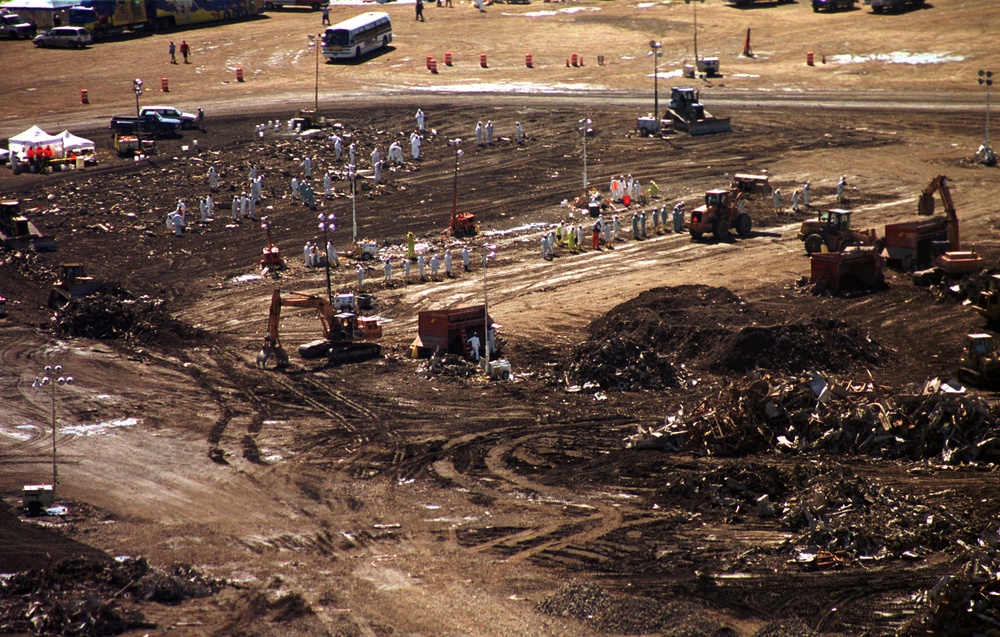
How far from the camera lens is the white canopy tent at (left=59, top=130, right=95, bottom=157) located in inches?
2025

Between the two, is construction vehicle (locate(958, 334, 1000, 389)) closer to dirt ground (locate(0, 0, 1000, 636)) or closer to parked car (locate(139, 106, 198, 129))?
dirt ground (locate(0, 0, 1000, 636))

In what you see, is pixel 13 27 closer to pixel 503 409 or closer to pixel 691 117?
pixel 691 117

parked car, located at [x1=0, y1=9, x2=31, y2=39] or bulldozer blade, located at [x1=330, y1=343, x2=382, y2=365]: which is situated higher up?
parked car, located at [x1=0, y1=9, x2=31, y2=39]

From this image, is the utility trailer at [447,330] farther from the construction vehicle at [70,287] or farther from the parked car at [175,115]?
the parked car at [175,115]

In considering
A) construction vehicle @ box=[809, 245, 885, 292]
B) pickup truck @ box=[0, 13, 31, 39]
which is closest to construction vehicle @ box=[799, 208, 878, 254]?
construction vehicle @ box=[809, 245, 885, 292]

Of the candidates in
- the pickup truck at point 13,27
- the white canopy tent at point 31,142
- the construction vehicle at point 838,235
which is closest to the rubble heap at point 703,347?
the construction vehicle at point 838,235

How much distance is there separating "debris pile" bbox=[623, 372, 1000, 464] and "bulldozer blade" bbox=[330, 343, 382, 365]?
342 inches

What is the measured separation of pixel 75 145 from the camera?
51469mm

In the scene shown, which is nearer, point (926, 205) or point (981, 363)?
point (981, 363)

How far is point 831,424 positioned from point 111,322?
19849mm

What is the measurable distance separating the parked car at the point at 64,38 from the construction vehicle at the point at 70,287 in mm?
42597

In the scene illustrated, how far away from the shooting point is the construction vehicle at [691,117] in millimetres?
53906

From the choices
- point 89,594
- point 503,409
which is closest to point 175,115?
point 503,409

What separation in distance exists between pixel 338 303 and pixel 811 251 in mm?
15807
